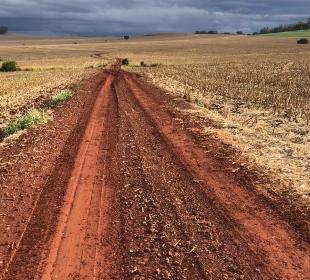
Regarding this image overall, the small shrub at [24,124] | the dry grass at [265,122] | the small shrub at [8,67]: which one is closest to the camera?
the dry grass at [265,122]

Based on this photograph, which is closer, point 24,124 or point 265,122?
Answer: point 24,124

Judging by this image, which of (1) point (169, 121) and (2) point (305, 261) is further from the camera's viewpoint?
(1) point (169, 121)

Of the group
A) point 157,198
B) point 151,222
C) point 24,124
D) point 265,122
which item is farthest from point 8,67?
point 151,222

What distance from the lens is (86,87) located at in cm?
2845

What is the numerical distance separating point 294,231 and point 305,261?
97 cm

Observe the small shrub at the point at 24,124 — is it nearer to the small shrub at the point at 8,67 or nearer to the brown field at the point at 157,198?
the brown field at the point at 157,198

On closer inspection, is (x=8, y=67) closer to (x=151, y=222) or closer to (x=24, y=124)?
(x=24, y=124)

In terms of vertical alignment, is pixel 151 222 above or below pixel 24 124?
above

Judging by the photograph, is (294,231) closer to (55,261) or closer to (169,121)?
(55,261)

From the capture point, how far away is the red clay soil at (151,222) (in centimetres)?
613

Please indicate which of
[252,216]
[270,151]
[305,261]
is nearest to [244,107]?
[270,151]

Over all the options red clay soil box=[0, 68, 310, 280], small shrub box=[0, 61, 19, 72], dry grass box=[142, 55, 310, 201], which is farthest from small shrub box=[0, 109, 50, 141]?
small shrub box=[0, 61, 19, 72]

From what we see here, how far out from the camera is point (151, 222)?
7527 mm

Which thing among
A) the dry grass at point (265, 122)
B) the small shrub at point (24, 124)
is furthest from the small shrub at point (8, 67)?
the small shrub at point (24, 124)
